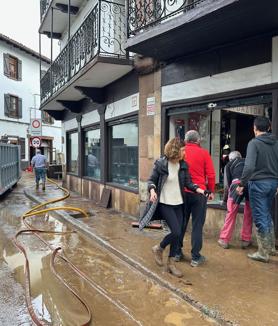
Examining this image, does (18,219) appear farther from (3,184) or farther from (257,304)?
(257,304)

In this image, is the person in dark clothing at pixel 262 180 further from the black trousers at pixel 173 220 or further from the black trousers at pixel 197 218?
the black trousers at pixel 173 220

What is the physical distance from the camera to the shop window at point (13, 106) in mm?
27844

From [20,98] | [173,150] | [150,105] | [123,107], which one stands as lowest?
[173,150]

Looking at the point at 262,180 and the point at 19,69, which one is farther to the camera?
the point at 19,69

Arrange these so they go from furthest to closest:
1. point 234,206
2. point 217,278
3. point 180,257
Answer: point 234,206 < point 180,257 < point 217,278

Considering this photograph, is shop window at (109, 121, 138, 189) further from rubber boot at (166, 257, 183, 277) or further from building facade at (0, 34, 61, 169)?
building facade at (0, 34, 61, 169)

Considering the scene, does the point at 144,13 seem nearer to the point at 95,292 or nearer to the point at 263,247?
the point at 263,247

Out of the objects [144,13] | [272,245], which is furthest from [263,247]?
[144,13]

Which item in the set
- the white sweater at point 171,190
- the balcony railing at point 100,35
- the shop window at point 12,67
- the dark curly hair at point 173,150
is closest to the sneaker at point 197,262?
the white sweater at point 171,190

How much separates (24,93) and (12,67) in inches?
89.5

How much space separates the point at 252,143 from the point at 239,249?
1.77 m

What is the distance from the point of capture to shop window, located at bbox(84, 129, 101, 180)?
12.0 meters

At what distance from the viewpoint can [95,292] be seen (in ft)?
14.5

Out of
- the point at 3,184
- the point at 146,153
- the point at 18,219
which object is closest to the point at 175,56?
the point at 146,153
